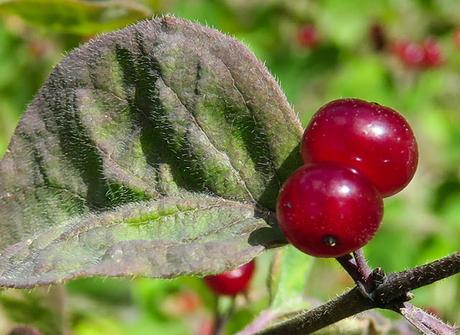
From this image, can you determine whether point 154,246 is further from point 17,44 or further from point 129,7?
point 17,44

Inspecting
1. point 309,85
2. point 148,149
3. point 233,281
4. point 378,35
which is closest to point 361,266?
point 148,149

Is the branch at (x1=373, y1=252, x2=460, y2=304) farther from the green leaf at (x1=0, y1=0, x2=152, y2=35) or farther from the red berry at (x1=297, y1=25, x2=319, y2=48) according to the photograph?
the red berry at (x1=297, y1=25, x2=319, y2=48)

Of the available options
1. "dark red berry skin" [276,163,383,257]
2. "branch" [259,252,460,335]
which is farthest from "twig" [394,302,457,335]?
"dark red berry skin" [276,163,383,257]

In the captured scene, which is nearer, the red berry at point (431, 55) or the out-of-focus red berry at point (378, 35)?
the red berry at point (431, 55)

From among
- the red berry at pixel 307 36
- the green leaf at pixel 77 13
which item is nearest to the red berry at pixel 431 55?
the red berry at pixel 307 36

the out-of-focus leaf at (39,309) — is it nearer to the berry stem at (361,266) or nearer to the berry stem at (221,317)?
the berry stem at (221,317)

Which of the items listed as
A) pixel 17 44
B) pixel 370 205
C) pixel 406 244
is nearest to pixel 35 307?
pixel 370 205

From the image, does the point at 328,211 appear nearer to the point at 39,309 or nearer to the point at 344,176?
the point at 344,176
